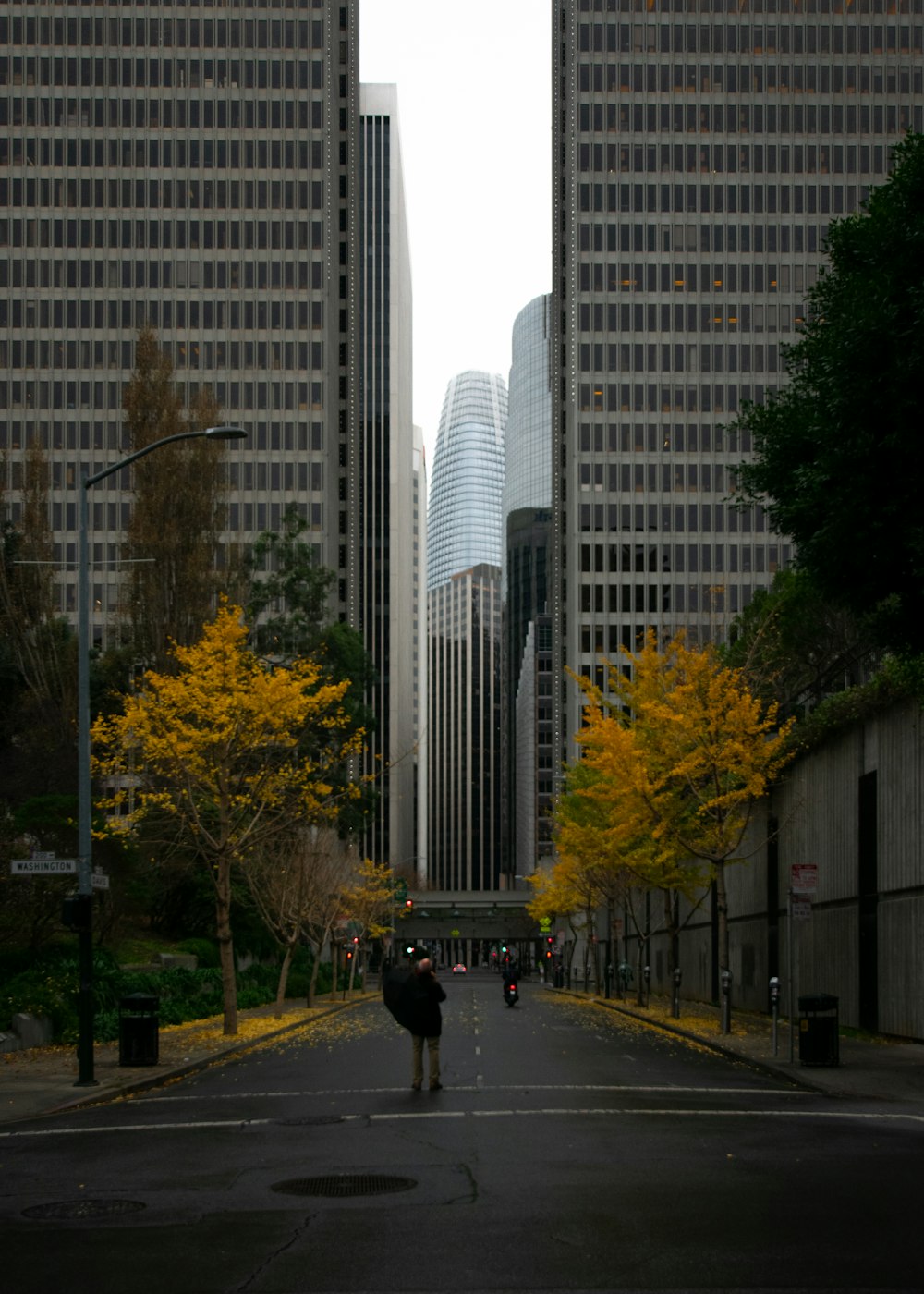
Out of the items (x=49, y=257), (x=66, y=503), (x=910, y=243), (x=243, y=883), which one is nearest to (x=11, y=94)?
(x=49, y=257)

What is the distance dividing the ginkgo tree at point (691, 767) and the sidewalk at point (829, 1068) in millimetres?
1864

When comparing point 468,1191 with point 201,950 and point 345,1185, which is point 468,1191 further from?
point 201,950

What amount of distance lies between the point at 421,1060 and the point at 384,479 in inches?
6509

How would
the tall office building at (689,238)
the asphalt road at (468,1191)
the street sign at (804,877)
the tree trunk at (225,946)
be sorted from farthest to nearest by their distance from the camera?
the tall office building at (689,238) < the tree trunk at (225,946) < the street sign at (804,877) < the asphalt road at (468,1191)

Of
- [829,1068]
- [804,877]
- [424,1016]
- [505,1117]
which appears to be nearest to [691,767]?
[804,877]

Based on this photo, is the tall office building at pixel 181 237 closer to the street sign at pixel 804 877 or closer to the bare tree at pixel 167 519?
the bare tree at pixel 167 519

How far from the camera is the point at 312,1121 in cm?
1617

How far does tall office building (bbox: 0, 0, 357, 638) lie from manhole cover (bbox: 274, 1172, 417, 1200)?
4033 inches

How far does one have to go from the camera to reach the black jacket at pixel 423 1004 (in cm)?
1881

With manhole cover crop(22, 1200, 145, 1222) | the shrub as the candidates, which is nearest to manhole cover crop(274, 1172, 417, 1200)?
manhole cover crop(22, 1200, 145, 1222)

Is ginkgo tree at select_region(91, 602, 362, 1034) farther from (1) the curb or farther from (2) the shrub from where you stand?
→ (2) the shrub

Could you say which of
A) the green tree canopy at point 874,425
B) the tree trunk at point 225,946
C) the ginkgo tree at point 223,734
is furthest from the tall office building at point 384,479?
the green tree canopy at point 874,425

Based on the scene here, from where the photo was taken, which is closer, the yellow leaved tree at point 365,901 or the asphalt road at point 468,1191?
the asphalt road at point 468,1191

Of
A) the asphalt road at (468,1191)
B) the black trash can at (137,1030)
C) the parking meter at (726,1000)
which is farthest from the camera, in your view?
the parking meter at (726,1000)
